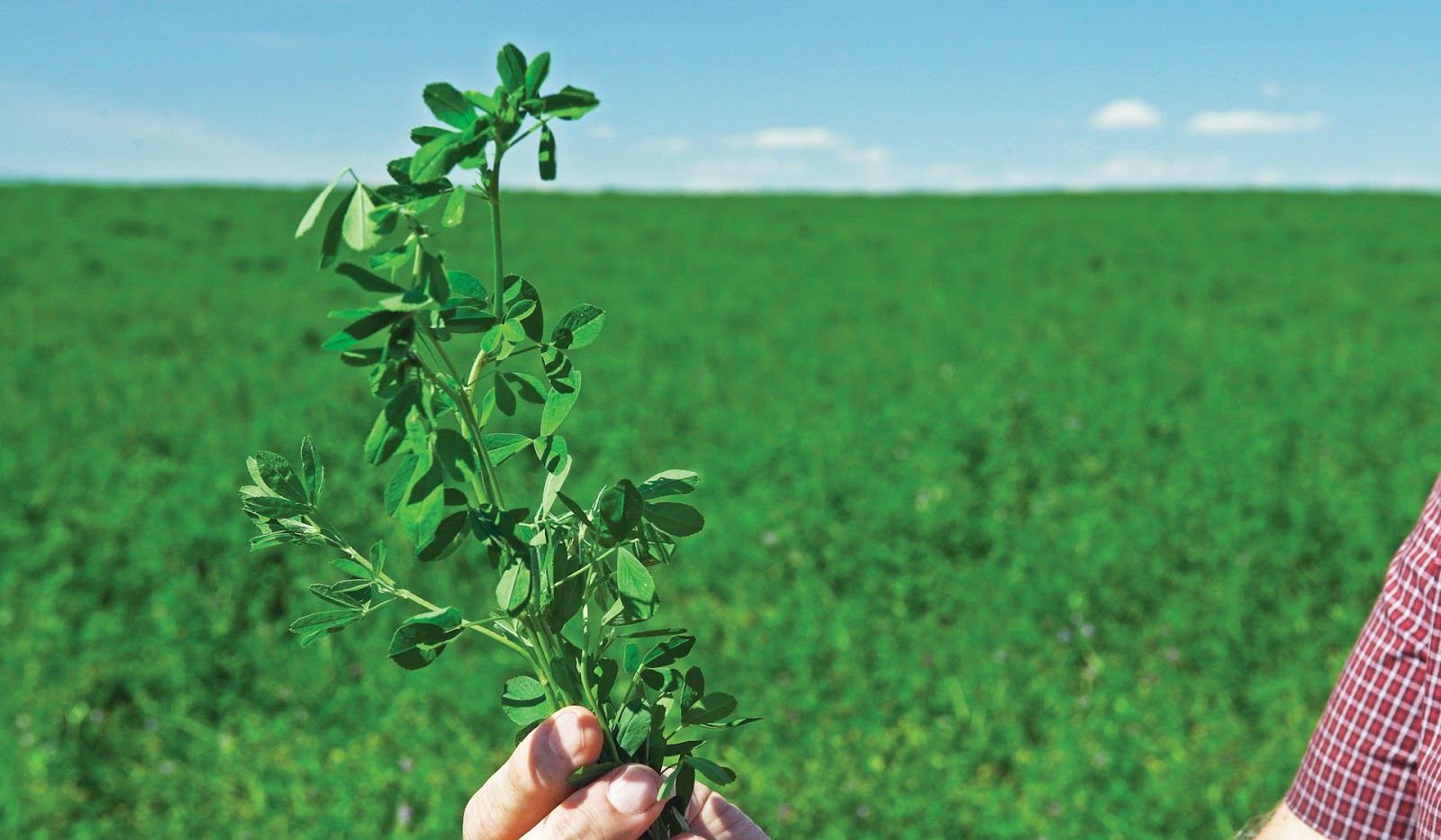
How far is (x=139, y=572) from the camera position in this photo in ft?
15.9

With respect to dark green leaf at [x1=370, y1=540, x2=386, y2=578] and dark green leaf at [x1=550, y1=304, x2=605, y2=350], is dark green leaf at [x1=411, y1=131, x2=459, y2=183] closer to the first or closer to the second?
dark green leaf at [x1=550, y1=304, x2=605, y2=350]

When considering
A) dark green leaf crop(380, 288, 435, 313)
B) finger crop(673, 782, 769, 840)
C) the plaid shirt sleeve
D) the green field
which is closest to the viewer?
dark green leaf crop(380, 288, 435, 313)

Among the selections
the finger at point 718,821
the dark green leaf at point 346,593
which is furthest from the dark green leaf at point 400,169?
the finger at point 718,821

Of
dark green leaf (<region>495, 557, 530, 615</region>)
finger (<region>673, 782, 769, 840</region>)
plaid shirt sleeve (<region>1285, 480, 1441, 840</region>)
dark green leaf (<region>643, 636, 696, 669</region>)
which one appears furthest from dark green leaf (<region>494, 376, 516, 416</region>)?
plaid shirt sleeve (<region>1285, 480, 1441, 840</region>)

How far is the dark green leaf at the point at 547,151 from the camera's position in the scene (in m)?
0.70

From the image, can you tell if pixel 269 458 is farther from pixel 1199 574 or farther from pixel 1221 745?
pixel 1199 574

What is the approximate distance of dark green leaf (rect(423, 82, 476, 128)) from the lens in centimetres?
65

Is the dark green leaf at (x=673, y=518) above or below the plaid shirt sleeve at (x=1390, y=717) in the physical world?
above

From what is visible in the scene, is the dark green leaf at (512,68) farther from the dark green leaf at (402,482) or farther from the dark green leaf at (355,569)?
the dark green leaf at (355,569)

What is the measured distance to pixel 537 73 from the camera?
67 cm

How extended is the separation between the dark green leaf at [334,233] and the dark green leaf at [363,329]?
1.5 inches

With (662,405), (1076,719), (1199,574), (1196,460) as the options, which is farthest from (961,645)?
(662,405)

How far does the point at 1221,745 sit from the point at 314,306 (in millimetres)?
10015

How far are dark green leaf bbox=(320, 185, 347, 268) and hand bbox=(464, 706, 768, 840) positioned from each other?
0.40 meters
